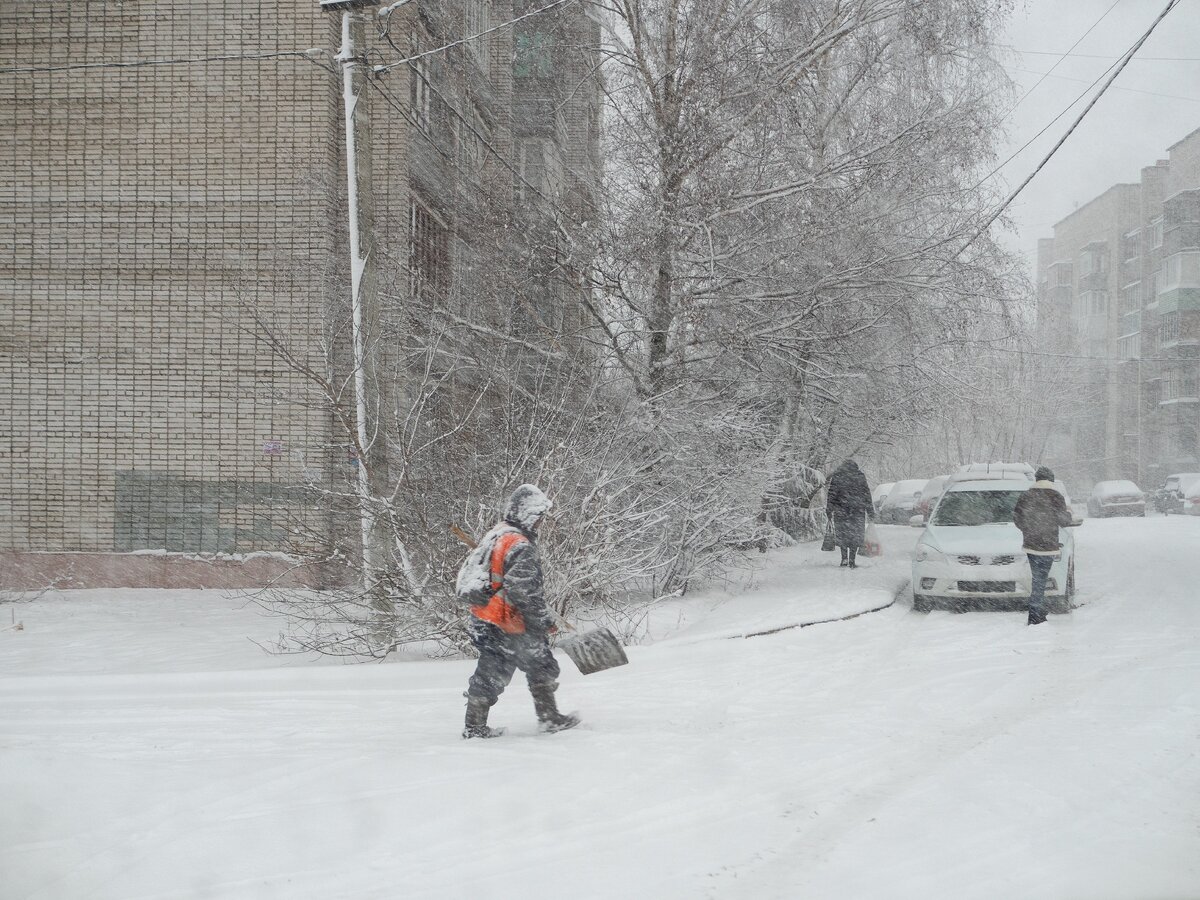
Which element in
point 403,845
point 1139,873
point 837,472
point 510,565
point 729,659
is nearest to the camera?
point 1139,873

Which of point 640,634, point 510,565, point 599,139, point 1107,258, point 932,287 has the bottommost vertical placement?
point 640,634

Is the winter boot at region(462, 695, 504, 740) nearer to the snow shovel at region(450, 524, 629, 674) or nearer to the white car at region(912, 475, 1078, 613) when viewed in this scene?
the snow shovel at region(450, 524, 629, 674)

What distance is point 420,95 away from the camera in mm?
17656

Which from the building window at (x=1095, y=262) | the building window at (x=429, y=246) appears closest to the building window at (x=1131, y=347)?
the building window at (x=1095, y=262)

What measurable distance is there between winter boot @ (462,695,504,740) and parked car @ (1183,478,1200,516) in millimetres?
40466

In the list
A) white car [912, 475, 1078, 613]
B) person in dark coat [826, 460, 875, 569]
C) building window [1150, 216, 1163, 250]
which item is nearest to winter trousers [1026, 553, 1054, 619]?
white car [912, 475, 1078, 613]

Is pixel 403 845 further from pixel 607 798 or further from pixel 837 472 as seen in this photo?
pixel 837 472

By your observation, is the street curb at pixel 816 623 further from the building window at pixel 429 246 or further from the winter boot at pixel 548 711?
the building window at pixel 429 246

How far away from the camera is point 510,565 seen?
260 inches

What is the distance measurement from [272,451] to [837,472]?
874cm

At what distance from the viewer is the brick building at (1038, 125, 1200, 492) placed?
54.7 meters

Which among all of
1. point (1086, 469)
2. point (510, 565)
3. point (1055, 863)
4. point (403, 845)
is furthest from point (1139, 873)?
point (1086, 469)

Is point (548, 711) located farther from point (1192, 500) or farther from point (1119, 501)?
point (1119, 501)

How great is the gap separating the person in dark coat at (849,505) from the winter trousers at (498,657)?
11515 mm
